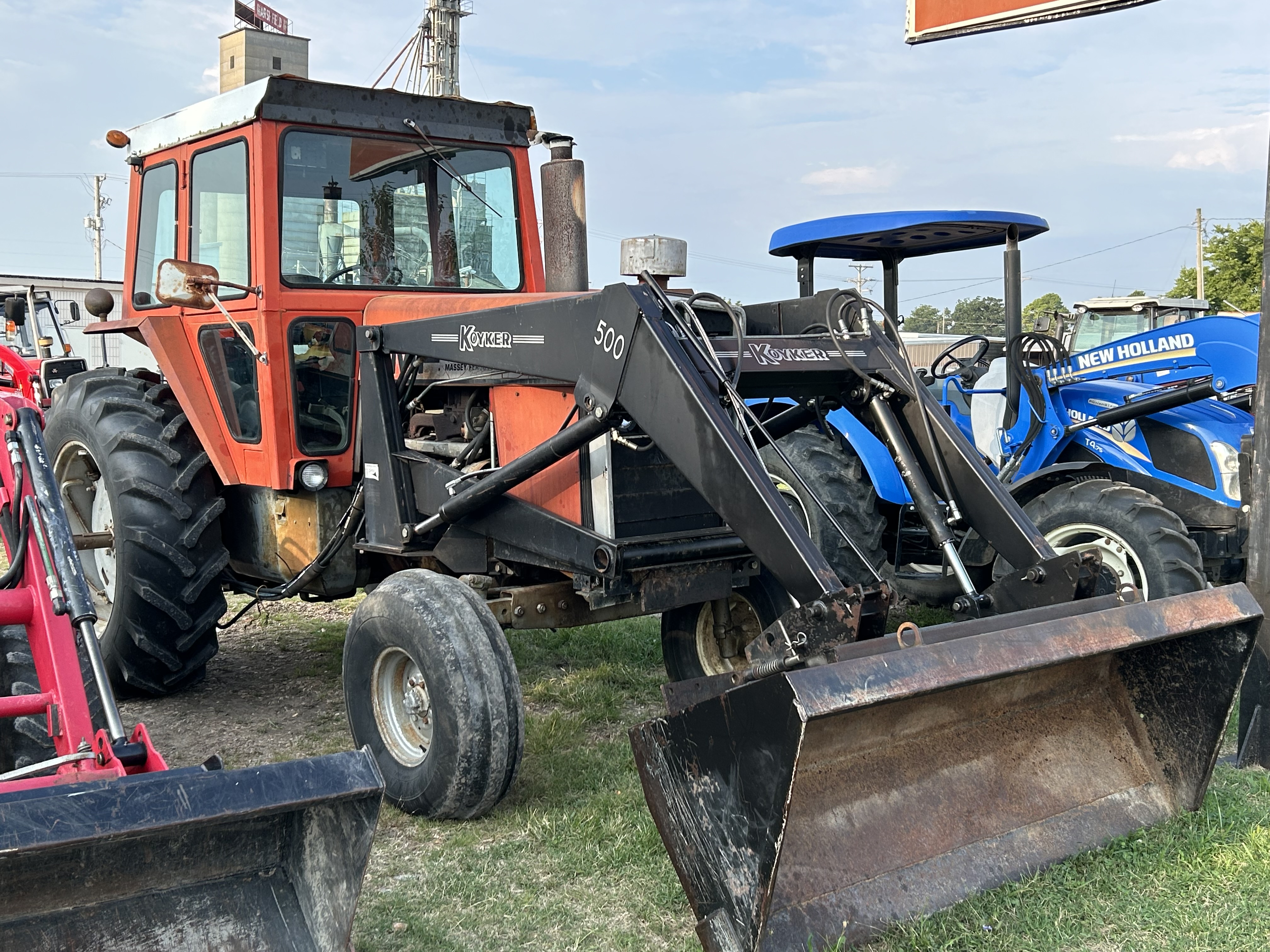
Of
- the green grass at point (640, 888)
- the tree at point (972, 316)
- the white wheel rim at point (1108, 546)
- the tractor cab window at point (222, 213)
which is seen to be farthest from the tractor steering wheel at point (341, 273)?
the tree at point (972, 316)

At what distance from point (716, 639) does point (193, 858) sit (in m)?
2.70

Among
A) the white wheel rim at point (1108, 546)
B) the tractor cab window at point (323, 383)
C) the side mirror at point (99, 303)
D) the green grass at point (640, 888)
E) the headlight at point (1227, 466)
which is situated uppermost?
the side mirror at point (99, 303)

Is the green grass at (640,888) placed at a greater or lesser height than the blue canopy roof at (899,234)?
lesser

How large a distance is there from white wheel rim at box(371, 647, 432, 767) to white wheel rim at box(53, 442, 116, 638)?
1.82 meters

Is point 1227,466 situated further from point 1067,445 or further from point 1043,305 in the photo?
point 1043,305

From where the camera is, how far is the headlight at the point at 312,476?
4.75 metres

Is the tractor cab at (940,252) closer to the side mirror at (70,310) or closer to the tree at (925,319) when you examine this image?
the side mirror at (70,310)

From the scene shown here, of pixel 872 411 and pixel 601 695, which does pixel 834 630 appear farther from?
pixel 601 695

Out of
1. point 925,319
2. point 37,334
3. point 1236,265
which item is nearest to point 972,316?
point 925,319

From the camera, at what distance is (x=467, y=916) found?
3275mm

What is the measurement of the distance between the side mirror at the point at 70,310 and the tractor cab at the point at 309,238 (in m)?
14.0

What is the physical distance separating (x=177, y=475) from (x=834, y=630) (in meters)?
3.17

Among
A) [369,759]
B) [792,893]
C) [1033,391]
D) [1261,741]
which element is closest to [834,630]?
[792,893]

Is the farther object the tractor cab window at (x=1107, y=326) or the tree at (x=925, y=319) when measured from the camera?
the tree at (x=925, y=319)
